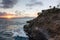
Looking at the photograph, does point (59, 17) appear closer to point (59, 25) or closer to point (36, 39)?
point (59, 25)

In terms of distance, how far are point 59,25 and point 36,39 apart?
12.5 meters

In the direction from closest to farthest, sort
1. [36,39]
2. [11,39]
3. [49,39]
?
[49,39]
[36,39]
[11,39]

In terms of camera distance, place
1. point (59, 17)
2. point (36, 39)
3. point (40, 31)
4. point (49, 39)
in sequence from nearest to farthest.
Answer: point (49, 39), point (59, 17), point (40, 31), point (36, 39)

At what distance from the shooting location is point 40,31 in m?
51.2

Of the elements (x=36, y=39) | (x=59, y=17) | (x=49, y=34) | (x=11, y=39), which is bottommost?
(x=11, y=39)

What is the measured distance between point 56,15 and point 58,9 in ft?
12.4

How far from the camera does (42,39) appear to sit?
49.6 meters

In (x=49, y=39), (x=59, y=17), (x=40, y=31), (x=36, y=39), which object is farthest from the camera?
(x=36, y=39)

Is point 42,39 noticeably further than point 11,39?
No

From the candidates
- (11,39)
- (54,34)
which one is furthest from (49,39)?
(11,39)

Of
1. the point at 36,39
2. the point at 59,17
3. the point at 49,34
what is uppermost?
the point at 59,17

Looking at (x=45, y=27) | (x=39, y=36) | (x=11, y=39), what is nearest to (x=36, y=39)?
(x=39, y=36)

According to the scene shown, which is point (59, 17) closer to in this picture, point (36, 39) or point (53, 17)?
point (53, 17)

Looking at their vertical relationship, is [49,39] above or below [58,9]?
below
